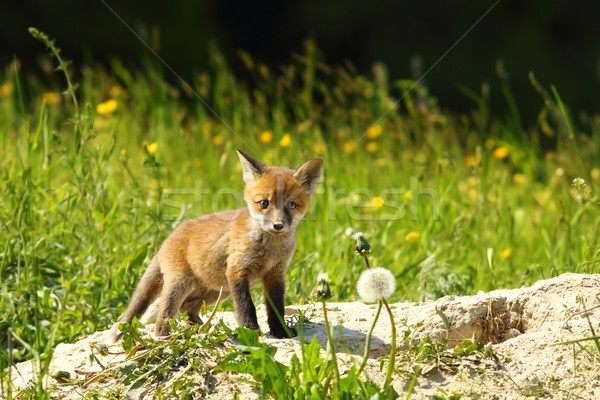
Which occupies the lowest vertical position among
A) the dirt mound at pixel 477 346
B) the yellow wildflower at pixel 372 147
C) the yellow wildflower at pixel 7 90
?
the dirt mound at pixel 477 346

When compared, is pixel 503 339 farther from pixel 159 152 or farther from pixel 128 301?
pixel 159 152

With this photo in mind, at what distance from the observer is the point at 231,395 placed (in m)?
2.80

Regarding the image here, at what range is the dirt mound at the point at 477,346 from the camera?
2.77 m

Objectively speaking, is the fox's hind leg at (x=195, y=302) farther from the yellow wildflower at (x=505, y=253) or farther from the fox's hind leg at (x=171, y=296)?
the yellow wildflower at (x=505, y=253)

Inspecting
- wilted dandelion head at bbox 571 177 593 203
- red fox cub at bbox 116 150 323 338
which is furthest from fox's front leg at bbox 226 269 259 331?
wilted dandelion head at bbox 571 177 593 203

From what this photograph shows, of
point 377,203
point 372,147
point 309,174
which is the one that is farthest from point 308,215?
point 372,147

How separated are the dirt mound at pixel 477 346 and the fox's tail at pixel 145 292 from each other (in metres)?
0.20

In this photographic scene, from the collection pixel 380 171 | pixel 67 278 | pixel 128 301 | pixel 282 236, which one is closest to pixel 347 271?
pixel 282 236

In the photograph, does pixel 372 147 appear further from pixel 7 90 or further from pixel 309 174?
pixel 7 90

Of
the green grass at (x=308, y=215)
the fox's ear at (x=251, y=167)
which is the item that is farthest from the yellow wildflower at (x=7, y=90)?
the fox's ear at (x=251, y=167)

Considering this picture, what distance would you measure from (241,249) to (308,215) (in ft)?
3.53

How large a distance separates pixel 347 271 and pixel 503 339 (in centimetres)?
126

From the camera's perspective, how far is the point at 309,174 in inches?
150

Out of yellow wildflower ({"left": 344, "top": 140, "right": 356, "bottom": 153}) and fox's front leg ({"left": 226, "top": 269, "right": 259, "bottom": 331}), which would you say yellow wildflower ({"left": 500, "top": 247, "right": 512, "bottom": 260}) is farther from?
fox's front leg ({"left": 226, "top": 269, "right": 259, "bottom": 331})
